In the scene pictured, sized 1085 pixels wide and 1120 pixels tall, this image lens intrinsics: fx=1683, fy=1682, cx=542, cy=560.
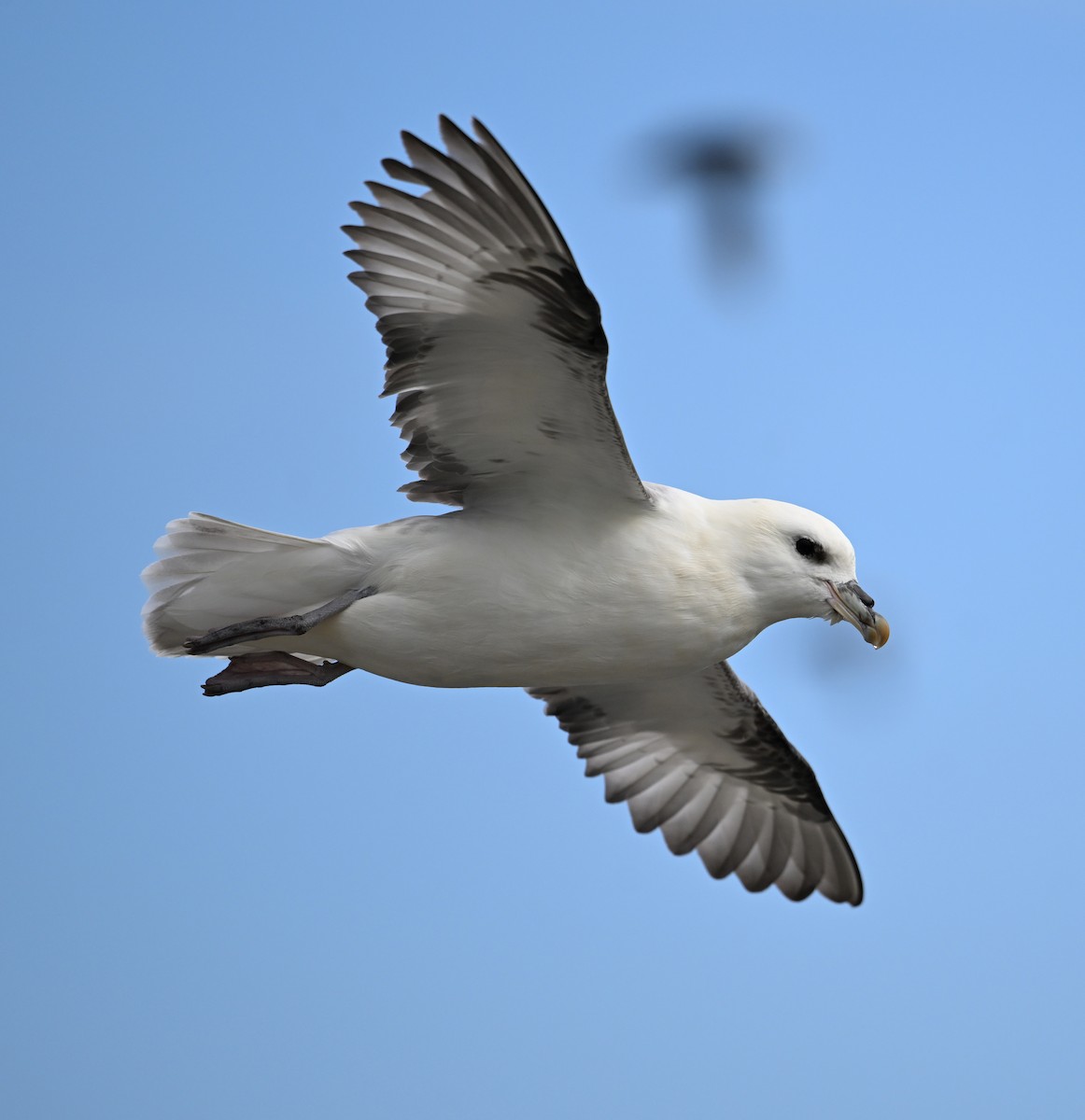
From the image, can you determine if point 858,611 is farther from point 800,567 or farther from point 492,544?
point 492,544

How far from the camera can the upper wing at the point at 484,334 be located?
19.4 ft

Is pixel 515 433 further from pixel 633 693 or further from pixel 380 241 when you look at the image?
pixel 633 693

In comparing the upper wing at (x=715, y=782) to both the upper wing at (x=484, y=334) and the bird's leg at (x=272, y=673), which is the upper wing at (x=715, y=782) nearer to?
the bird's leg at (x=272, y=673)

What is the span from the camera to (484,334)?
622 centimetres

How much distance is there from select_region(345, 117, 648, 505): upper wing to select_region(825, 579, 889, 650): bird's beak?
0.90m

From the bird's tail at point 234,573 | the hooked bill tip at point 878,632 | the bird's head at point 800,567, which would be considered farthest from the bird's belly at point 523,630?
the hooked bill tip at point 878,632

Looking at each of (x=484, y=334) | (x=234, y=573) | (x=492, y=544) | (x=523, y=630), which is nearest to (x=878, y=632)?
(x=523, y=630)

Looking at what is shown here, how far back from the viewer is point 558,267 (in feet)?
19.5

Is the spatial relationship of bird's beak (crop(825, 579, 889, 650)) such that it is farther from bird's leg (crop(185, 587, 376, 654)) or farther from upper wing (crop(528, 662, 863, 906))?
bird's leg (crop(185, 587, 376, 654))

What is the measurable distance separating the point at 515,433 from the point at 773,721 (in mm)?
2615

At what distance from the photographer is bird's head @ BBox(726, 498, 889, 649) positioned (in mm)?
6715

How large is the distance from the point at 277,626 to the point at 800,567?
209cm

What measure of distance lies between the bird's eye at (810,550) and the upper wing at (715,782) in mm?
1716

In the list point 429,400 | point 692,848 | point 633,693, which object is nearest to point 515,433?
point 429,400
